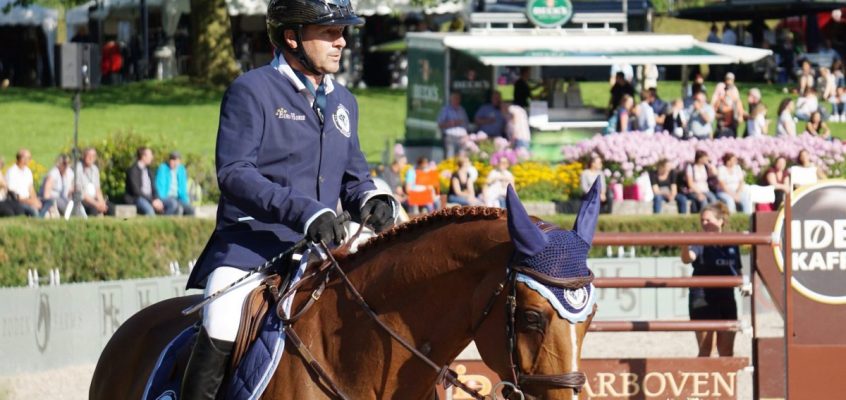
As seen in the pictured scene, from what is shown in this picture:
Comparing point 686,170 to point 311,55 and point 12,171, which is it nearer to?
point 12,171

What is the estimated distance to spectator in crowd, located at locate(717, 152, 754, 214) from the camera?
2114 centimetres

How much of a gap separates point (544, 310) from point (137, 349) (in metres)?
2.39

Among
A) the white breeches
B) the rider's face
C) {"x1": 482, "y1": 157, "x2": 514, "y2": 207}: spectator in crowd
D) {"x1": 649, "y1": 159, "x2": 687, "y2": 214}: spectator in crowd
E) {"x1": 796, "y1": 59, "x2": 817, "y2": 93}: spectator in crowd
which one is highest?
the rider's face

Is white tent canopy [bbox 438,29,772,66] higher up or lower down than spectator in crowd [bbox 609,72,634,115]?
higher up

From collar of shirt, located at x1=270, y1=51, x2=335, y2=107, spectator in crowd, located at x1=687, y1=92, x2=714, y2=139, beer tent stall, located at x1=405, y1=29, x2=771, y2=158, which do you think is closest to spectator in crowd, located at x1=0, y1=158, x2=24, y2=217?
beer tent stall, located at x1=405, y1=29, x2=771, y2=158

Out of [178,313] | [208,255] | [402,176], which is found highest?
[208,255]

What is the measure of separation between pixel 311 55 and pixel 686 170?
649 inches

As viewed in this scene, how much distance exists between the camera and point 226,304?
17.8 feet

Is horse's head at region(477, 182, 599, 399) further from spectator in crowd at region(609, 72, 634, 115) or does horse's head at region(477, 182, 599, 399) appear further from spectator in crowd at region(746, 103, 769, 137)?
spectator in crowd at region(609, 72, 634, 115)

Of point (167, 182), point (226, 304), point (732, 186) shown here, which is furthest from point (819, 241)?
point (167, 182)

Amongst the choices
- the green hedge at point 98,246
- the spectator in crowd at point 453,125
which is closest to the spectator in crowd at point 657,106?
the spectator in crowd at point 453,125

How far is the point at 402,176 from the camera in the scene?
71.6ft

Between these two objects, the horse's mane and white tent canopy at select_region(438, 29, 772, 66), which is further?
white tent canopy at select_region(438, 29, 772, 66)

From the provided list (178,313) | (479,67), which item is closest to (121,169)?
(479,67)
